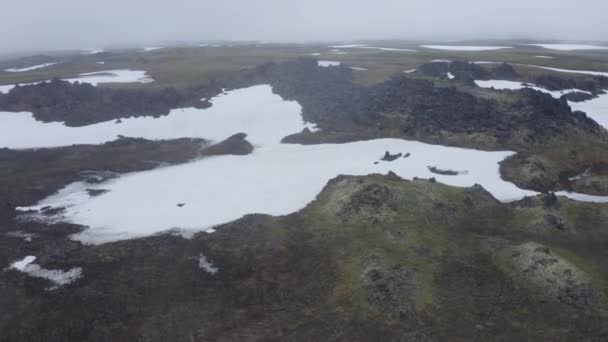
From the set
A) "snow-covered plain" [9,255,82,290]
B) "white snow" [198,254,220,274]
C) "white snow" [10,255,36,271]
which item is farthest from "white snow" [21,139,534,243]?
"white snow" [198,254,220,274]

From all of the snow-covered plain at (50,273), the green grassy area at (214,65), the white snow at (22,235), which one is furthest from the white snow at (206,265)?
the green grassy area at (214,65)

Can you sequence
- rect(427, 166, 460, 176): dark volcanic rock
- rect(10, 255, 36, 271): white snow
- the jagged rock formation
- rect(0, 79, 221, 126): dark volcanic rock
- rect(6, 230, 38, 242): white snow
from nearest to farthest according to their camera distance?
the jagged rock formation
rect(10, 255, 36, 271): white snow
rect(6, 230, 38, 242): white snow
rect(427, 166, 460, 176): dark volcanic rock
rect(0, 79, 221, 126): dark volcanic rock

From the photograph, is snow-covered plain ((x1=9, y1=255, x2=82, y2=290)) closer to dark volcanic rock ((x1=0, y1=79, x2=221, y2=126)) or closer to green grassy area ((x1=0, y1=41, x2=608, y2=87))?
dark volcanic rock ((x1=0, y1=79, x2=221, y2=126))

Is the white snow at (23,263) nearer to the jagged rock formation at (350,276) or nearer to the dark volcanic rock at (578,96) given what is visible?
the jagged rock formation at (350,276)

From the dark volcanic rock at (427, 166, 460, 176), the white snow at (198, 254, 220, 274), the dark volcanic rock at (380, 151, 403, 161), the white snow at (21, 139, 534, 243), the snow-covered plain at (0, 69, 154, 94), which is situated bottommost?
the white snow at (198, 254, 220, 274)

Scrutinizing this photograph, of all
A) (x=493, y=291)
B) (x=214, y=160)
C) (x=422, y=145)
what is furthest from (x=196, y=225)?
(x=422, y=145)

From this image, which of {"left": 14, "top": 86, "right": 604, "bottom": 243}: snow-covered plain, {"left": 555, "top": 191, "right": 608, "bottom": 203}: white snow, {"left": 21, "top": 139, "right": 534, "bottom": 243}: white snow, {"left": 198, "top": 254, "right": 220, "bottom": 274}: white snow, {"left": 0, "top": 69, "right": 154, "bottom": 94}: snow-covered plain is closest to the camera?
{"left": 198, "top": 254, "right": 220, "bottom": 274}: white snow
